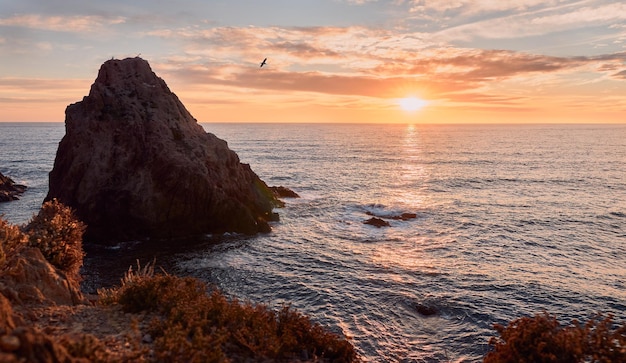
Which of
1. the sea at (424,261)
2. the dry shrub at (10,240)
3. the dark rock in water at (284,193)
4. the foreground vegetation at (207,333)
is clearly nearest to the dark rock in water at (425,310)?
the sea at (424,261)

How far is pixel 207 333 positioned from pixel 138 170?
27.4m

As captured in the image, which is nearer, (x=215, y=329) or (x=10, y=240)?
(x=215, y=329)

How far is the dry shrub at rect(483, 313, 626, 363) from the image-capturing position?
926 centimetres

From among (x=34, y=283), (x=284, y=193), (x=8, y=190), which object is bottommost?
(x=284, y=193)

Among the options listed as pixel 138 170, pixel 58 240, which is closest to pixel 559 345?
pixel 58 240

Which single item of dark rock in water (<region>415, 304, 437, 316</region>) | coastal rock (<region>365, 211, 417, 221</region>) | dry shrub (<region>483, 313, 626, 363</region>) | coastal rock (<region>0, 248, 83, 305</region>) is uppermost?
coastal rock (<region>0, 248, 83, 305</region>)

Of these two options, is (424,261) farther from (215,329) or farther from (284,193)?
(284,193)

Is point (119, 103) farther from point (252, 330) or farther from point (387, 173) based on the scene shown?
point (387, 173)

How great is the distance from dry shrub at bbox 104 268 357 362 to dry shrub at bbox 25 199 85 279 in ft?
14.4

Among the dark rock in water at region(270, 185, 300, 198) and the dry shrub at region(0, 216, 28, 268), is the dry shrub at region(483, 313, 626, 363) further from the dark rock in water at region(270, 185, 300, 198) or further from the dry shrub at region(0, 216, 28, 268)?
the dark rock in water at region(270, 185, 300, 198)

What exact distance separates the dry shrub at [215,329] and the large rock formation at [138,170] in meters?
22.7

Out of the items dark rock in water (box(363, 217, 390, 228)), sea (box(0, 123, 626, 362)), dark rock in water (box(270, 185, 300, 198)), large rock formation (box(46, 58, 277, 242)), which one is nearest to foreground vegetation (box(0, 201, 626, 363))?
sea (box(0, 123, 626, 362))

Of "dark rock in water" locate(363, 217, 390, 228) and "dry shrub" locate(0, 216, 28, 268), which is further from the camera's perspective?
"dark rock in water" locate(363, 217, 390, 228)

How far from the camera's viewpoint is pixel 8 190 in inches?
2080
